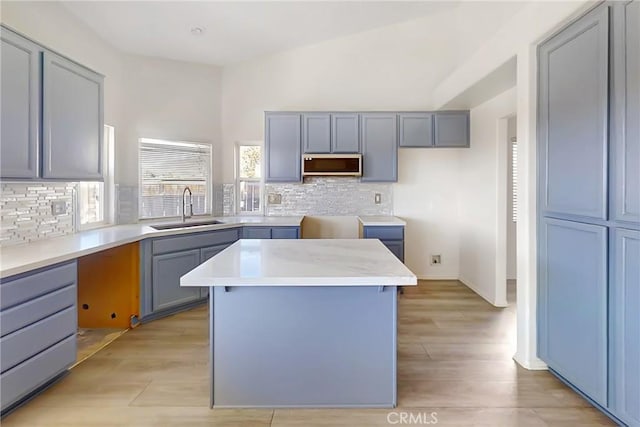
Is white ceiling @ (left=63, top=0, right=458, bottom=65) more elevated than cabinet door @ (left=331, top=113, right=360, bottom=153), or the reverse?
white ceiling @ (left=63, top=0, right=458, bottom=65)

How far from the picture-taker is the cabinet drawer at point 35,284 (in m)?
1.87

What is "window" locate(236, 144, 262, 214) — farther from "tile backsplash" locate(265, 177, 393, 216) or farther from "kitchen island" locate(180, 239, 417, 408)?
"kitchen island" locate(180, 239, 417, 408)

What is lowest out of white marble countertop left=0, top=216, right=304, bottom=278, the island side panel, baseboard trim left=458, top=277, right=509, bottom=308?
baseboard trim left=458, top=277, right=509, bottom=308

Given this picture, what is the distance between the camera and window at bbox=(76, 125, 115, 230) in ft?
11.5

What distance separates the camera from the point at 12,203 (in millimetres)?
2557

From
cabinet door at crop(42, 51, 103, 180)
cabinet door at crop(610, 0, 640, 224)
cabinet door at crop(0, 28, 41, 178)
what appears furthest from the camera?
cabinet door at crop(42, 51, 103, 180)

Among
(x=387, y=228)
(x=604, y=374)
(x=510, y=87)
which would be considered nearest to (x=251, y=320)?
(x=604, y=374)

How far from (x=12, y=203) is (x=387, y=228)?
134 inches

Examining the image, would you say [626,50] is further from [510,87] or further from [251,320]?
[251,320]

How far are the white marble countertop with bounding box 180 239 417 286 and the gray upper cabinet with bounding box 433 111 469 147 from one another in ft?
8.30

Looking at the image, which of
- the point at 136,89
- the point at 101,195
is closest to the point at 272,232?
the point at 101,195

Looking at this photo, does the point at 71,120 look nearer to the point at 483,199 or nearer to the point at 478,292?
the point at 483,199

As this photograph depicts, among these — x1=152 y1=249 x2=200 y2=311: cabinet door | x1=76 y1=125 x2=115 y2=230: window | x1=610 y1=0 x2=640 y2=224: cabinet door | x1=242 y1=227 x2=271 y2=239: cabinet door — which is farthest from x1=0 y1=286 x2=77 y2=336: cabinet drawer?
x1=610 y1=0 x2=640 y2=224: cabinet door

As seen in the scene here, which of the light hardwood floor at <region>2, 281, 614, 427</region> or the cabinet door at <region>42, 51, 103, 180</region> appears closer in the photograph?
the light hardwood floor at <region>2, 281, 614, 427</region>
